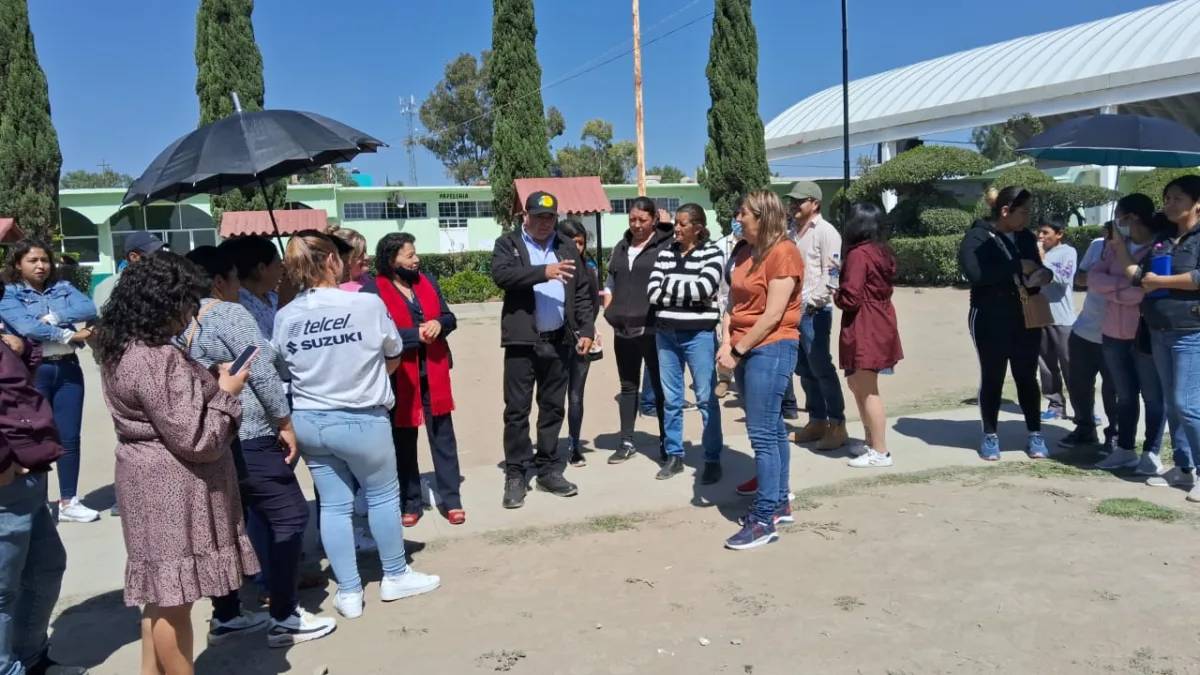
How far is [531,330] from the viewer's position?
533 centimetres

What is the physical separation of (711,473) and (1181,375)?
282cm

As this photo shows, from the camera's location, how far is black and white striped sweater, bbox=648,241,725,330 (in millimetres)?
5406

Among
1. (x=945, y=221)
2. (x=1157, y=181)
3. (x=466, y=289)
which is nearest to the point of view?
(x=1157, y=181)

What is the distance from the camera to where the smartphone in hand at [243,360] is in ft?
10.4

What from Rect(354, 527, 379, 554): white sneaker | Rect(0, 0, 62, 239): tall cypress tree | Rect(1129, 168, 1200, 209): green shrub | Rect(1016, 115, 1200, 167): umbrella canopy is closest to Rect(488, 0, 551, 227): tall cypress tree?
Rect(0, 0, 62, 239): tall cypress tree

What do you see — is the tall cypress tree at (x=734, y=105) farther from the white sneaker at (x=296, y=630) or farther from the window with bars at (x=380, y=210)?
the white sneaker at (x=296, y=630)

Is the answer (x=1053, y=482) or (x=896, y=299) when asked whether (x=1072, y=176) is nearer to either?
(x=896, y=299)

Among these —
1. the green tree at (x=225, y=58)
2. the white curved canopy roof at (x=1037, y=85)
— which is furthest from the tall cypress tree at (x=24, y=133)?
the white curved canopy roof at (x=1037, y=85)

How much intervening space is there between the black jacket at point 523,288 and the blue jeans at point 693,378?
0.61 metres

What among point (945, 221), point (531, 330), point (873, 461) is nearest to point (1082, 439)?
point (873, 461)

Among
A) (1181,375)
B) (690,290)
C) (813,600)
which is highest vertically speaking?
(690,290)

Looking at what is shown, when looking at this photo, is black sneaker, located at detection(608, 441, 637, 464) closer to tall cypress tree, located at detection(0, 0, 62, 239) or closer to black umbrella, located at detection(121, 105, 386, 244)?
black umbrella, located at detection(121, 105, 386, 244)

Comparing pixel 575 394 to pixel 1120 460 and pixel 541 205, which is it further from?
pixel 1120 460

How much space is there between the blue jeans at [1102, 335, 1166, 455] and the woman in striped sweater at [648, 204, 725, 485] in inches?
104
